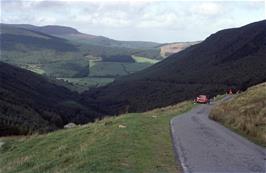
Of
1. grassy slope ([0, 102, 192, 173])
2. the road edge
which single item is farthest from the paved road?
grassy slope ([0, 102, 192, 173])

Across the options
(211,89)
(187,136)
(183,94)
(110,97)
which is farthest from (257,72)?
(187,136)

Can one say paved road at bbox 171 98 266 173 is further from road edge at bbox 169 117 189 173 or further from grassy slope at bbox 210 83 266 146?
grassy slope at bbox 210 83 266 146

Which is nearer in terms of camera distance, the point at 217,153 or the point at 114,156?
the point at 114,156

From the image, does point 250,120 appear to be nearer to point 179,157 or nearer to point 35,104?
point 179,157

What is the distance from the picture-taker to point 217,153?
1766 centimetres

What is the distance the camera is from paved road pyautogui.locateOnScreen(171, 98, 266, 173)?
14828mm

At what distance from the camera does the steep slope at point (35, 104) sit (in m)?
77.8

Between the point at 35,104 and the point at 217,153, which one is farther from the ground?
the point at 217,153

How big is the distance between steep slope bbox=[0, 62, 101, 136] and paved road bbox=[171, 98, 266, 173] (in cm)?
3414

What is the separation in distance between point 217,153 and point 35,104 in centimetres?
10475

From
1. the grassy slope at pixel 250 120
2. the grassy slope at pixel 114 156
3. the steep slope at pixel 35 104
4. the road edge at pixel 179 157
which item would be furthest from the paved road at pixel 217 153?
the steep slope at pixel 35 104

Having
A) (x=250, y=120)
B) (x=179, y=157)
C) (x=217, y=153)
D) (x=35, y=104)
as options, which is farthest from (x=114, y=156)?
(x=35, y=104)

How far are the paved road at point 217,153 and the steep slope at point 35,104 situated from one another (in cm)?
3414

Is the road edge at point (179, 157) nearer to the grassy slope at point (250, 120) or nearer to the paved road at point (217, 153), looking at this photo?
the paved road at point (217, 153)
